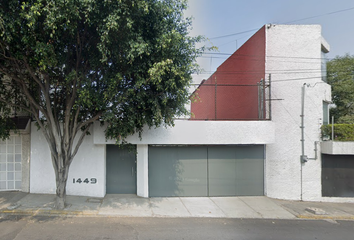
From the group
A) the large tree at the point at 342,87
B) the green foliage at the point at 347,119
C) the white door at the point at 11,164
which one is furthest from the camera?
the large tree at the point at 342,87

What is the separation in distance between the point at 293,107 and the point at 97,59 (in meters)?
7.56

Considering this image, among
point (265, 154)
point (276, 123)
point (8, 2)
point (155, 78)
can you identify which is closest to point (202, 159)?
point (265, 154)

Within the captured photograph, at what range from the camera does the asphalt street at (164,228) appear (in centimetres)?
564

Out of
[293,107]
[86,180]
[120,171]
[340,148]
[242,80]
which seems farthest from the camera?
[242,80]

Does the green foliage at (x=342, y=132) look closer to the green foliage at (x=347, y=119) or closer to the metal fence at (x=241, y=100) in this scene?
the metal fence at (x=241, y=100)

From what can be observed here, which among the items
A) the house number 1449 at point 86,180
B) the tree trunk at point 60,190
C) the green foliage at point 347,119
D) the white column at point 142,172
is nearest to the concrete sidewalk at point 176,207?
the tree trunk at point 60,190

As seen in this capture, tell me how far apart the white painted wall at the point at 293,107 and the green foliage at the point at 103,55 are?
4.51 m

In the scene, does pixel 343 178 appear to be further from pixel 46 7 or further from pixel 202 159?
pixel 46 7

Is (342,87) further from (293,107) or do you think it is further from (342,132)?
(293,107)

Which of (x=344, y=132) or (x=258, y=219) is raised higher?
(x=344, y=132)

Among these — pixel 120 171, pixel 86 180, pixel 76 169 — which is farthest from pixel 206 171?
pixel 76 169

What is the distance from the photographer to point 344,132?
360 inches

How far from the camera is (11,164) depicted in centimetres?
909

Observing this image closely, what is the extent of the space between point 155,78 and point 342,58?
1475 centimetres
